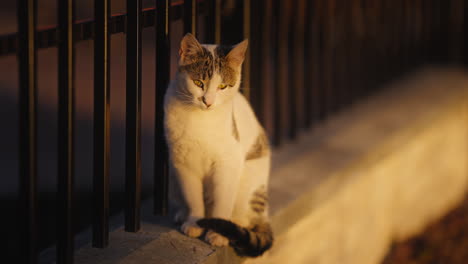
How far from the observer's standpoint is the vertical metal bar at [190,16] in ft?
6.75

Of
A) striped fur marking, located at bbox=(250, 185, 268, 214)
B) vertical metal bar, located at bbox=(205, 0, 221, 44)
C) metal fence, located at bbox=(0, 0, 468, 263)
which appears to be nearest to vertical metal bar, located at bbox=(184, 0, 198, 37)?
metal fence, located at bbox=(0, 0, 468, 263)

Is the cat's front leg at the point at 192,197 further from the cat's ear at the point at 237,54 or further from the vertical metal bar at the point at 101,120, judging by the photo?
the cat's ear at the point at 237,54

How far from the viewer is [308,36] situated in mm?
3285

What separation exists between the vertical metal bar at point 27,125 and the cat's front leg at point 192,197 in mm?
517

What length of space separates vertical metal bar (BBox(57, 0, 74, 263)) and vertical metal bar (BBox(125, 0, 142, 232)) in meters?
0.25

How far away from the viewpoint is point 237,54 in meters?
1.85

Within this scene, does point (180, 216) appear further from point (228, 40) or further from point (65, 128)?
point (228, 40)

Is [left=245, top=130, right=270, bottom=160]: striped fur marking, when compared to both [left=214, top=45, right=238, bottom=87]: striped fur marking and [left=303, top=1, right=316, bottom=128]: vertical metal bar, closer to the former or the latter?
[left=214, top=45, right=238, bottom=87]: striped fur marking

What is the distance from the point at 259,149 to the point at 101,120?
2.03 feet

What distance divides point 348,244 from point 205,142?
4.41 feet

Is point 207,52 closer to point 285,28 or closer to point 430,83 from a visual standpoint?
point 285,28

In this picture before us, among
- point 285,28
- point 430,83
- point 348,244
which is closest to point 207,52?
point 285,28

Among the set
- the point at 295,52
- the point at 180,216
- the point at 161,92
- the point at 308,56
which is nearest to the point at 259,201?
the point at 180,216

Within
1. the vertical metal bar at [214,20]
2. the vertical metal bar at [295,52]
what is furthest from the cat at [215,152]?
the vertical metal bar at [295,52]
